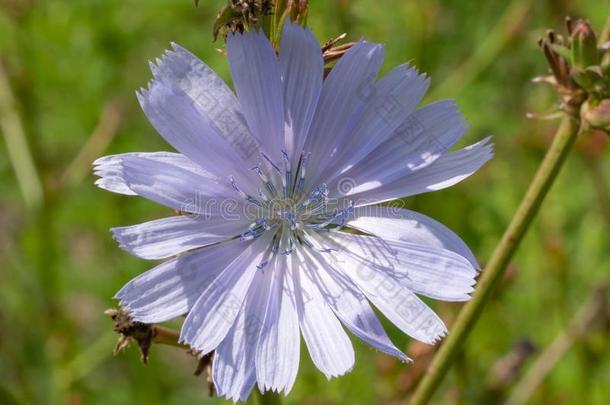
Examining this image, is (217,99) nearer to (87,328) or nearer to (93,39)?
(93,39)

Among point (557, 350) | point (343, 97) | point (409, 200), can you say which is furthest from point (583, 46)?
point (409, 200)

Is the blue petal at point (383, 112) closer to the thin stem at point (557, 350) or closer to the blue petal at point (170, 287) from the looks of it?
the blue petal at point (170, 287)

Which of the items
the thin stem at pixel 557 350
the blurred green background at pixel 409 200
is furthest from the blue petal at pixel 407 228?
the thin stem at pixel 557 350

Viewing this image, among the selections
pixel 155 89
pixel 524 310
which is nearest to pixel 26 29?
pixel 155 89

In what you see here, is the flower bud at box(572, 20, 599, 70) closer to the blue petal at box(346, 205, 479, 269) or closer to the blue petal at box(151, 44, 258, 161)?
the blue petal at box(346, 205, 479, 269)

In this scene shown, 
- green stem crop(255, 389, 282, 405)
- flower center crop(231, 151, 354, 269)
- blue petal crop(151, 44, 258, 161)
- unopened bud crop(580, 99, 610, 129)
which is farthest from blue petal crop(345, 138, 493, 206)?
green stem crop(255, 389, 282, 405)
